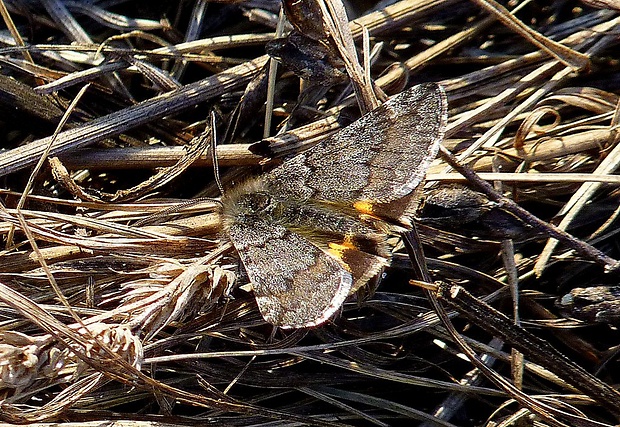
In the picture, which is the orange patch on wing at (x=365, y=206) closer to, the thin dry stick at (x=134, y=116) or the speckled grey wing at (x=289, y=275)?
the speckled grey wing at (x=289, y=275)

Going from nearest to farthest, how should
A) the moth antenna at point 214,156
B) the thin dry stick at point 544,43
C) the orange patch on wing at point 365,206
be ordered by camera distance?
the orange patch on wing at point 365,206, the moth antenna at point 214,156, the thin dry stick at point 544,43

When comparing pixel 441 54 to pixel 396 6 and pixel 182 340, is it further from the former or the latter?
pixel 182 340

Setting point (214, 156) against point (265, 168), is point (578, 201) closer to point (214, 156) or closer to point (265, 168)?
point (265, 168)

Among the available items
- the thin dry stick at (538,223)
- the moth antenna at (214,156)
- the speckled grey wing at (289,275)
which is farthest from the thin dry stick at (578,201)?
the moth antenna at (214,156)

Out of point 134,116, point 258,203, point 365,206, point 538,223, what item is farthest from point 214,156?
point 538,223

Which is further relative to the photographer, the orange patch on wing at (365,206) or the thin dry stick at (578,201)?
→ the thin dry stick at (578,201)

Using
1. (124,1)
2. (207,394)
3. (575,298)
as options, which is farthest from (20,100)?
(575,298)

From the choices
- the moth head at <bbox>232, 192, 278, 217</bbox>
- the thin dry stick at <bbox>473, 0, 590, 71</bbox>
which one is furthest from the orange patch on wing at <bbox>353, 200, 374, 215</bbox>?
the thin dry stick at <bbox>473, 0, 590, 71</bbox>
